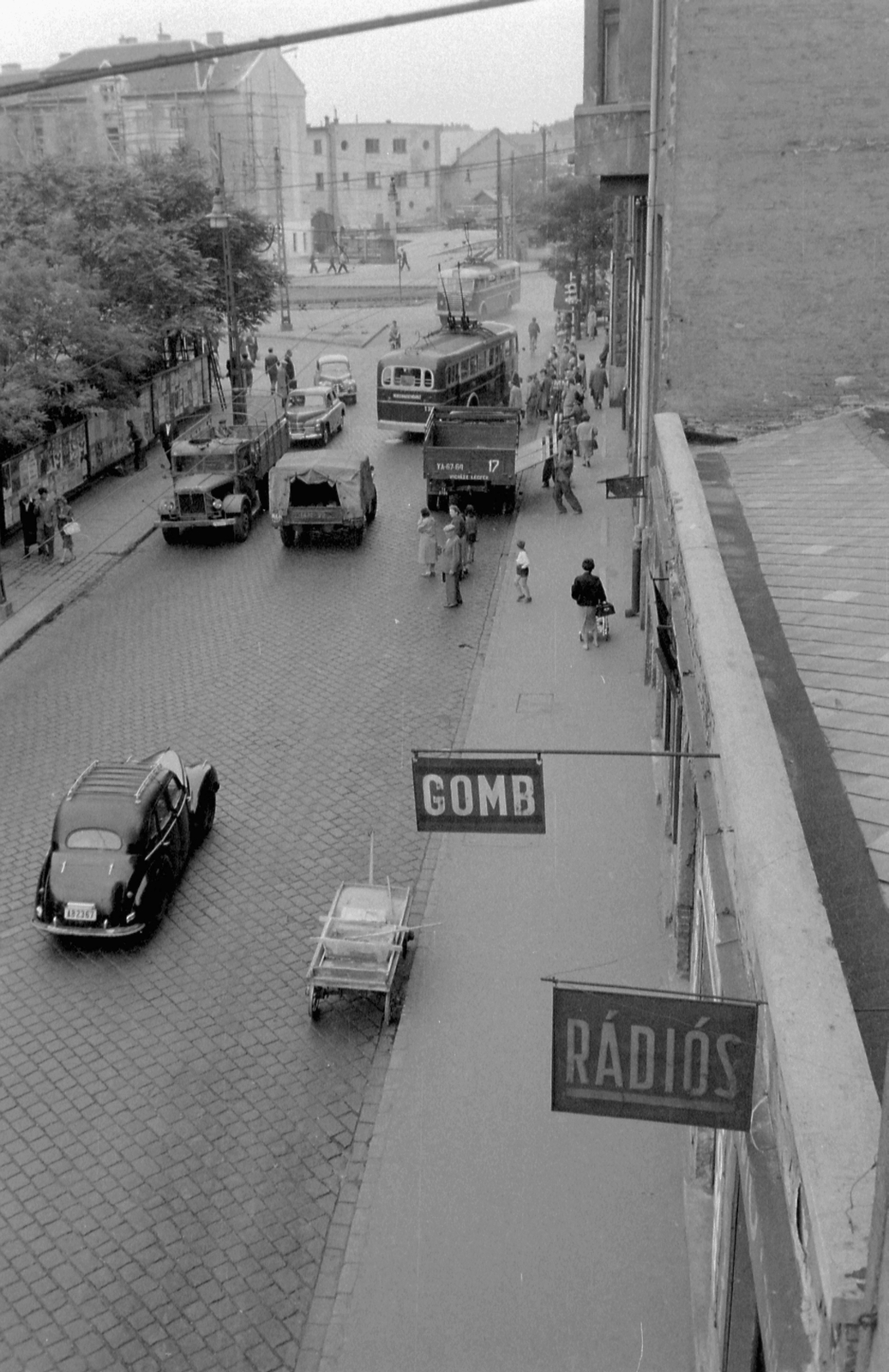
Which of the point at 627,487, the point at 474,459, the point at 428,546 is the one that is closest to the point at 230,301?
the point at 474,459

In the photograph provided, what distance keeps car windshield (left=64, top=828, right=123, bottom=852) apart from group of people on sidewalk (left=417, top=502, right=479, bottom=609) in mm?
12019

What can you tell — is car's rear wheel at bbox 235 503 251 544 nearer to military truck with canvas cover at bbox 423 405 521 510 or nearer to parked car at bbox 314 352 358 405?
military truck with canvas cover at bbox 423 405 521 510

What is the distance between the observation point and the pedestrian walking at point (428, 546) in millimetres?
27531

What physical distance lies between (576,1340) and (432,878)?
6.89m

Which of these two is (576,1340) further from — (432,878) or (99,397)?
(99,397)

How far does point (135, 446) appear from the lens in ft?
126

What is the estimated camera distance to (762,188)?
17.6 m

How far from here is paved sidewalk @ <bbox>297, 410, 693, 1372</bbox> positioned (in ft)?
31.5

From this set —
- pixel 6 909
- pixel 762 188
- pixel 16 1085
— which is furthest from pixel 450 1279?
pixel 762 188

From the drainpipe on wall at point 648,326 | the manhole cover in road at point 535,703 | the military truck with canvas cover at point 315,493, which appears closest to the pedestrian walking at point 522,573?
the drainpipe on wall at point 648,326

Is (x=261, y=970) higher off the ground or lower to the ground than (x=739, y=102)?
lower

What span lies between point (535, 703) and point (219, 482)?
12.8m

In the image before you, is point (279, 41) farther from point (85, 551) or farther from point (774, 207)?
point (85, 551)

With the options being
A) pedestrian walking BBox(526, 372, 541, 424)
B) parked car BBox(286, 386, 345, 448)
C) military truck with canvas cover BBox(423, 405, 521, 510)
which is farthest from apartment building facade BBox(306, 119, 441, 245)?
military truck with canvas cover BBox(423, 405, 521, 510)
